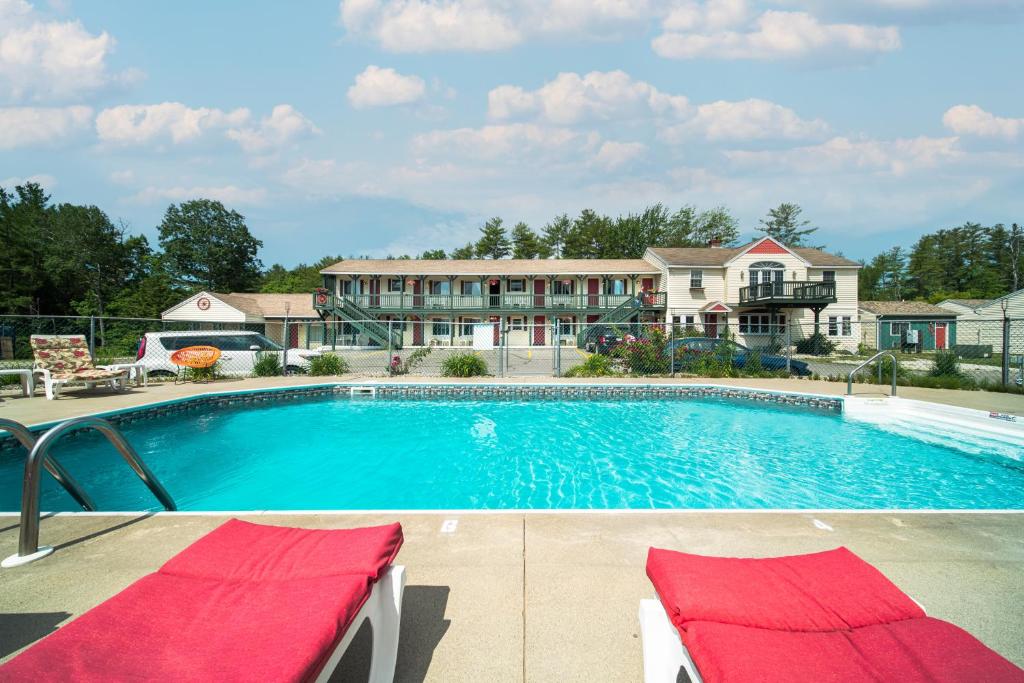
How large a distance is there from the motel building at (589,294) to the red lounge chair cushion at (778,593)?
24.1 m

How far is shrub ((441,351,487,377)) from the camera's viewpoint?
46.0 ft

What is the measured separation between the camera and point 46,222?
128 ft

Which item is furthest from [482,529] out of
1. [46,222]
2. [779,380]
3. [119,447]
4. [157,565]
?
[46,222]

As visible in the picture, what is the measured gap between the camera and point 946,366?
12.2 meters

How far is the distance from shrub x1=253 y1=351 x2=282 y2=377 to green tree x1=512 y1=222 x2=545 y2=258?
108ft

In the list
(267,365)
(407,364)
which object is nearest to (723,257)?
(407,364)

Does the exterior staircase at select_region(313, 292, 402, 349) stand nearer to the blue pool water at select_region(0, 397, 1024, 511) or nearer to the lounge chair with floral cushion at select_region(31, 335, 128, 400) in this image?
the lounge chair with floral cushion at select_region(31, 335, 128, 400)

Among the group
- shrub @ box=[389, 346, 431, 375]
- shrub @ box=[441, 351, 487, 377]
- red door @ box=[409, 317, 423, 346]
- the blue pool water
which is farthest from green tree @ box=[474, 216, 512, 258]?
the blue pool water

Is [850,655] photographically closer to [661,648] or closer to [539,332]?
[661,648]

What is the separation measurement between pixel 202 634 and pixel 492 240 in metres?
44.4

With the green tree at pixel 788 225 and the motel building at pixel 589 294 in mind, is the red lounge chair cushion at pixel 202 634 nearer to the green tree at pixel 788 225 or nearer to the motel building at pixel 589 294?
the motel building at pixel 589 294

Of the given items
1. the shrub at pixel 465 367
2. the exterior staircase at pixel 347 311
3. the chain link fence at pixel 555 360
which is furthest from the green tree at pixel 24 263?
the shrub at pixel 465 367

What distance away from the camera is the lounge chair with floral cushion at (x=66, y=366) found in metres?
9.48

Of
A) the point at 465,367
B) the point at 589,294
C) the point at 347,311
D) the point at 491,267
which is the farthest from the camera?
the point at 491,267
